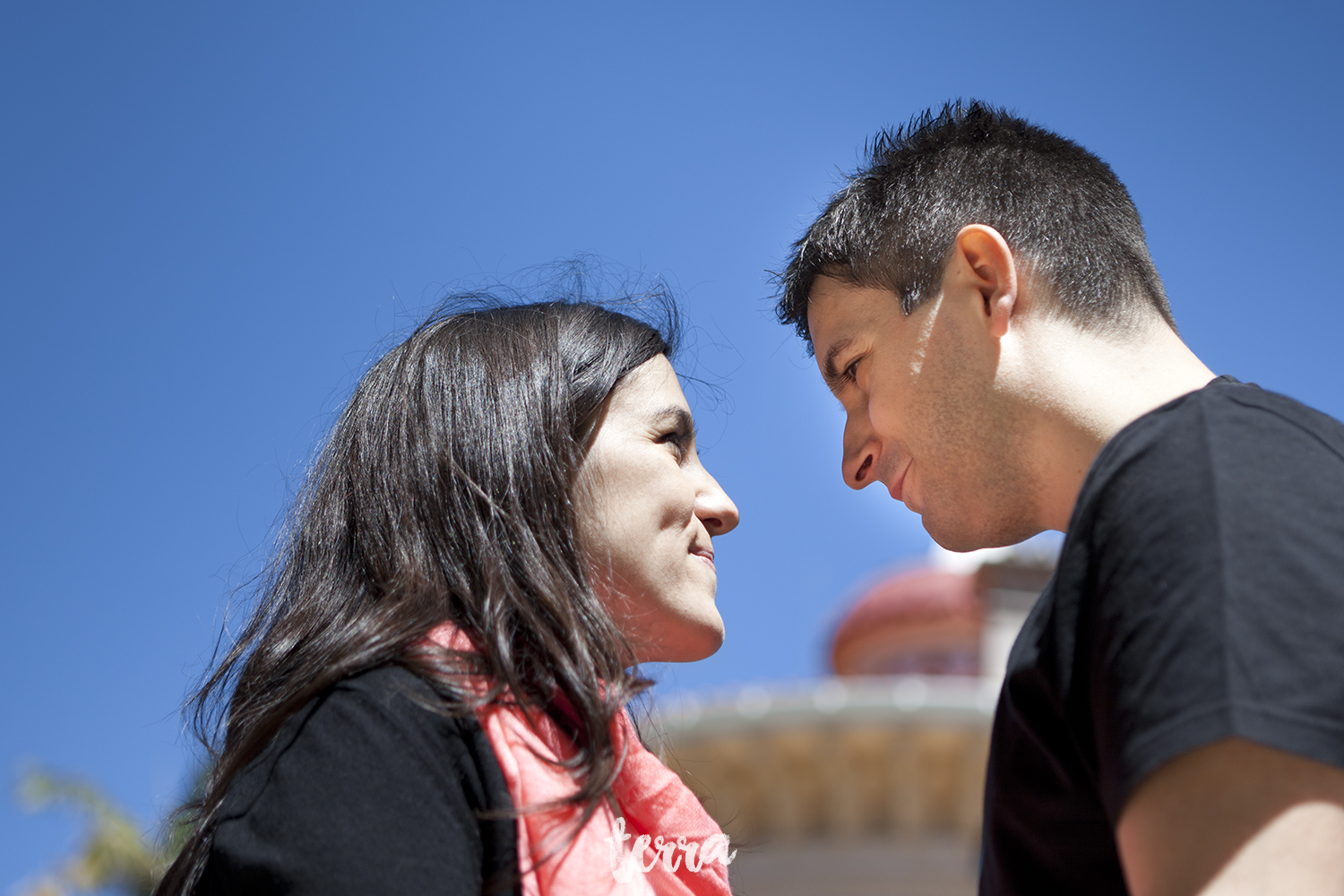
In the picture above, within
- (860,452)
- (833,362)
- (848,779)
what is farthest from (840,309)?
(848,779)

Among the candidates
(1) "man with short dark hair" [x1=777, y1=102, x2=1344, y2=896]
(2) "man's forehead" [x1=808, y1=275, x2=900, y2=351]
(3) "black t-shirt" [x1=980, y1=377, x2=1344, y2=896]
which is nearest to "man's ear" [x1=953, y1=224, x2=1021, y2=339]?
(1) "man with short dark hair" [x1=777, y1=102, x2=1344, y2=896]

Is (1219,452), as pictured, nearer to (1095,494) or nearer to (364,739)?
(1095,494)

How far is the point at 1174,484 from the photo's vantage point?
138cm

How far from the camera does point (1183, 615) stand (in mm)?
1272

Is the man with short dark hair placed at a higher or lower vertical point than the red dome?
higher

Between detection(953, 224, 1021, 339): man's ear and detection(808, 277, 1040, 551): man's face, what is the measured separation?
28mm

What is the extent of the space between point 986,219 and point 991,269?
0.20 m

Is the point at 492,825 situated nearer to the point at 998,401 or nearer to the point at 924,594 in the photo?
the point at 998,401

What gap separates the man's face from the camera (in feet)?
7.09

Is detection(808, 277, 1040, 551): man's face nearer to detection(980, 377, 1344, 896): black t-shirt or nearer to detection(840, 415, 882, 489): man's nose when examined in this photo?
detection(840, 415, 882, 489): man's nose

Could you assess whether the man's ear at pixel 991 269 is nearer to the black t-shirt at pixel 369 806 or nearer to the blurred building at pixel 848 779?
the black t-shirt at pixel 369 806

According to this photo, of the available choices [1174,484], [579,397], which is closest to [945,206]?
[579,397]

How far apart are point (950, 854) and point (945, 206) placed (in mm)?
8611

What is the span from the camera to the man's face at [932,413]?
85.1 inches
